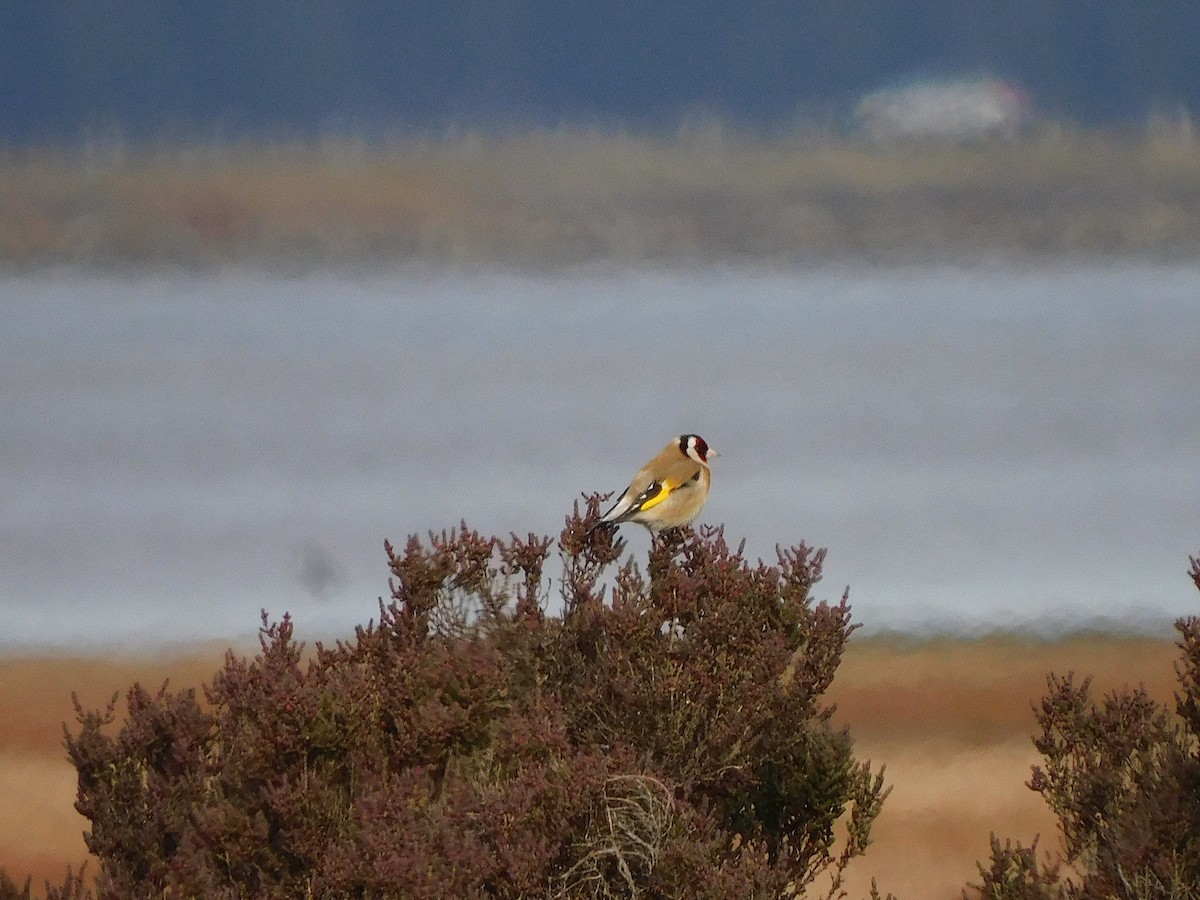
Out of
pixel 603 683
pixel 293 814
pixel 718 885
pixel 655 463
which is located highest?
pixel 655 463

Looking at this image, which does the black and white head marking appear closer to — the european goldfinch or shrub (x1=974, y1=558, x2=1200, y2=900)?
the european goldfinch

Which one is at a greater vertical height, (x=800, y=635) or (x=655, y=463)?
(x=655, y=463)

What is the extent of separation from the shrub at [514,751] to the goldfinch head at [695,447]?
242cm

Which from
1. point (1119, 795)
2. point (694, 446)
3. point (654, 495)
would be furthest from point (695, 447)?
point (1119, 795)

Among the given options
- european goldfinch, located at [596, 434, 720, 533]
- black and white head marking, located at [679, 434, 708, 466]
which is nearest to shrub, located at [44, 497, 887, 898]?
european goldfinch, located at [596, 434, 720, 533]

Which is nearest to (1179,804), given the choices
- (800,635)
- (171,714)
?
(800,635)

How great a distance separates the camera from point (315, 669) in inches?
299

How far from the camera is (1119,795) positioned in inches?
303

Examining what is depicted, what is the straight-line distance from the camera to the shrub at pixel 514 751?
6527 mm

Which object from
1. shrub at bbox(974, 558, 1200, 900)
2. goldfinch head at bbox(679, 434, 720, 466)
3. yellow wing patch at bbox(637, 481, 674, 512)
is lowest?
shrub at bbox(974, 558, 1200, 900)

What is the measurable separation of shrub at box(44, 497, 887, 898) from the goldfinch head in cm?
242

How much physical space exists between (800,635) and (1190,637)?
6.51 ft

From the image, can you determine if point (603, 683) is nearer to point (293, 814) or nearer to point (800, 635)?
point (800, 635)

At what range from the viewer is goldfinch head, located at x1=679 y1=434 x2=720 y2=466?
34.7ft
